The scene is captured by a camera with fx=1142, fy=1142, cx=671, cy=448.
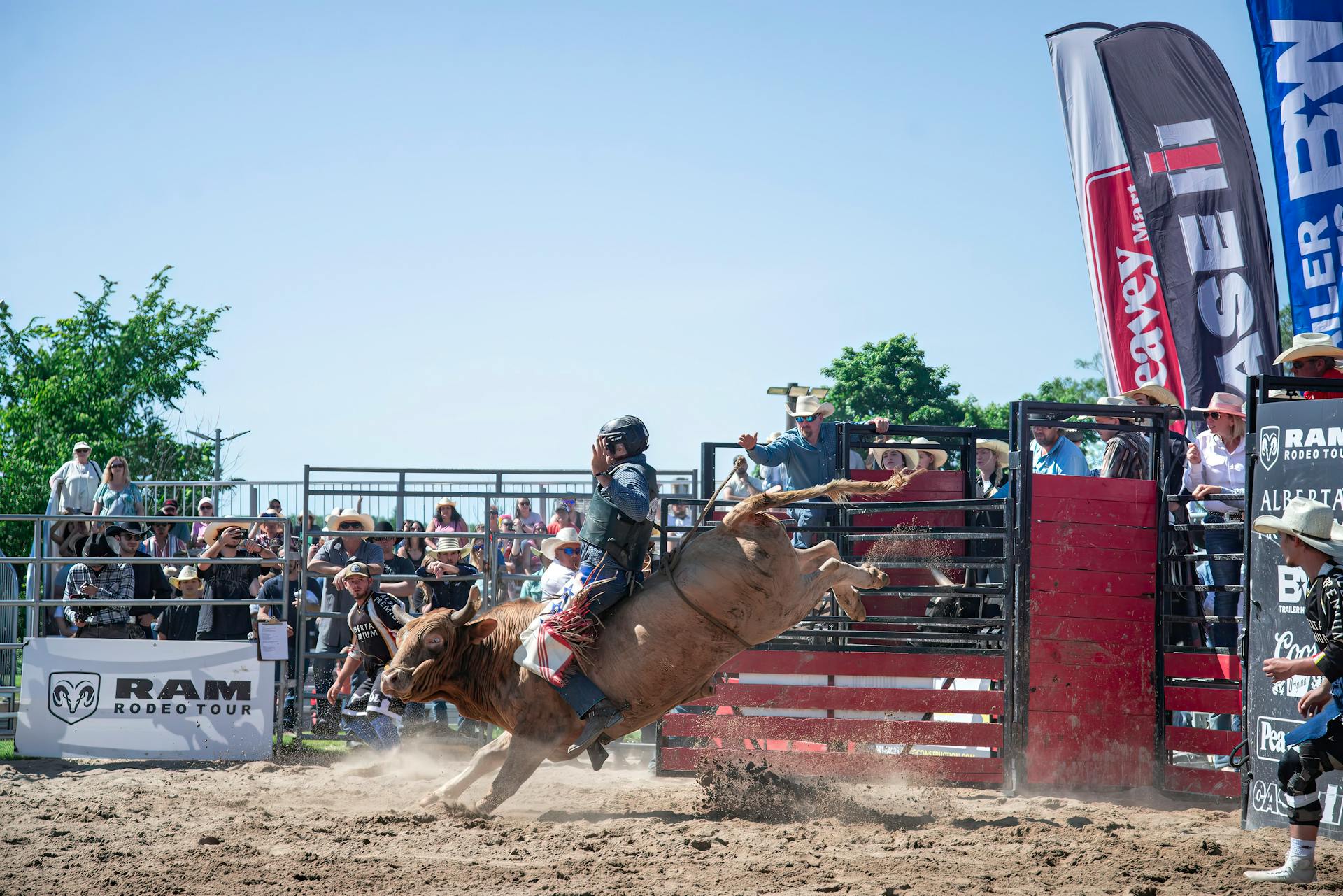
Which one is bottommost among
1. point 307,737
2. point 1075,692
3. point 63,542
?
point 307,737

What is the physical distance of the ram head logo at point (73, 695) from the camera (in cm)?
970

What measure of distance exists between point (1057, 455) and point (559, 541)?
4068mm

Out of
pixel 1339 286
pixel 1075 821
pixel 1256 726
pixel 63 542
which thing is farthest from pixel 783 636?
pixel 63 542

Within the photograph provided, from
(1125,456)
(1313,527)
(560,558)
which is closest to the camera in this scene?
(1313,527)

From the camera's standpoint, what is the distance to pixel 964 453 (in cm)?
915

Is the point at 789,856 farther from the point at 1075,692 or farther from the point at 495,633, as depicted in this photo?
the point at 1075,692

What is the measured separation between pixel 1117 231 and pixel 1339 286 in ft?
8.43

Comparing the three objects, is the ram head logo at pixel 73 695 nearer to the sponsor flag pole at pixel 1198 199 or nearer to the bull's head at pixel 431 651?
the bull's head at pixel 431 651

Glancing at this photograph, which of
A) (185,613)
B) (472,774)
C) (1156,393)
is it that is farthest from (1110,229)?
(185,613)

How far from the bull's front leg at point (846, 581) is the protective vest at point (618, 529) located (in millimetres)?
1016

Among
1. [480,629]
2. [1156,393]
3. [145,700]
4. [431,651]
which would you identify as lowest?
[145,700]

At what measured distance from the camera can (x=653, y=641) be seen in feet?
21.4

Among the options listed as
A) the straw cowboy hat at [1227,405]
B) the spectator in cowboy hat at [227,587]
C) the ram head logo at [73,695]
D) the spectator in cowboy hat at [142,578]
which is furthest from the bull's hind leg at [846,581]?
the ram head logo at [73,695]

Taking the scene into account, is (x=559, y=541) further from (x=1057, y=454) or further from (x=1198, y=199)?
(x=1198, y=199)
